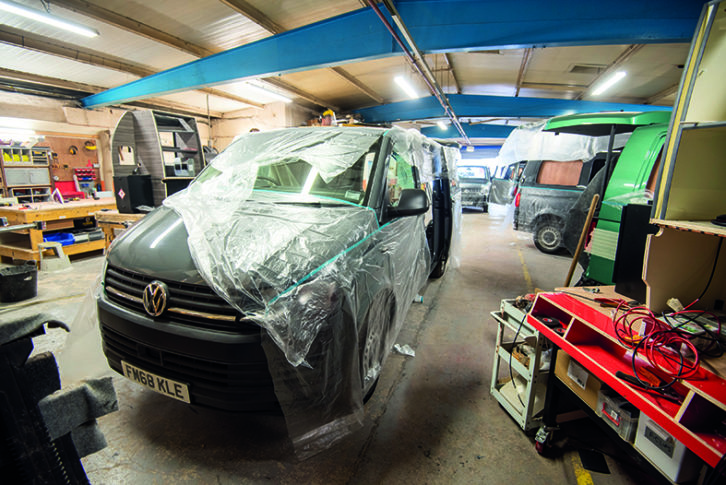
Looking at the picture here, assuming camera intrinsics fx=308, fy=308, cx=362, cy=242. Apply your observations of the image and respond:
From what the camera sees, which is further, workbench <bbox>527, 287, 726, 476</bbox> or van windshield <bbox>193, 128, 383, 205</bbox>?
van windshield <bbox>193, 128, 383, 205</bbox>

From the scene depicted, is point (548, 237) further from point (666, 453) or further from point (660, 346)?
point (666, 453)

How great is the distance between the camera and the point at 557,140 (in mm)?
4410

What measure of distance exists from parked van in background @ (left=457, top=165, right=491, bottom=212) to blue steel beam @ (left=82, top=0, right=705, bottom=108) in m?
8.15

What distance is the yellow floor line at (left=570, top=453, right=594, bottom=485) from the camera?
59.5 inches

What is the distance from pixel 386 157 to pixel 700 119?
59.9 inches

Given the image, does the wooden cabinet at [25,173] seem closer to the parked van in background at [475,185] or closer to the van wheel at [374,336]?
the van wheel at [374,336]

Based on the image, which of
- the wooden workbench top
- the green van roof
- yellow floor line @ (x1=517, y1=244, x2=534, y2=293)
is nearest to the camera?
the green van roof

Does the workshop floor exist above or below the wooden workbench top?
below

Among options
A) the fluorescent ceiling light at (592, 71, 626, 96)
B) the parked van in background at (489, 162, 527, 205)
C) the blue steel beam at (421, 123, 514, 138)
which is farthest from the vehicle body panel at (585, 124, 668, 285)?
the blue steel beam at (421, 123, 514, 138)

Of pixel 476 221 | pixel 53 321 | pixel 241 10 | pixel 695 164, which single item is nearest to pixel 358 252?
pixel 53 321

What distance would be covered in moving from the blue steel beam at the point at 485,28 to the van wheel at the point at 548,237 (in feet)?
10.5

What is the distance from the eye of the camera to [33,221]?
174 inches

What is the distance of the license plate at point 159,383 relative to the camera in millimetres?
1404

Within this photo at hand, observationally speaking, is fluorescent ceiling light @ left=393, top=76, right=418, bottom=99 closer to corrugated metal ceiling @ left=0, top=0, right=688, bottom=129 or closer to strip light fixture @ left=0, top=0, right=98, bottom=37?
corrugated metal ceiling @ left=0, top=0, right=688, bottom=129
